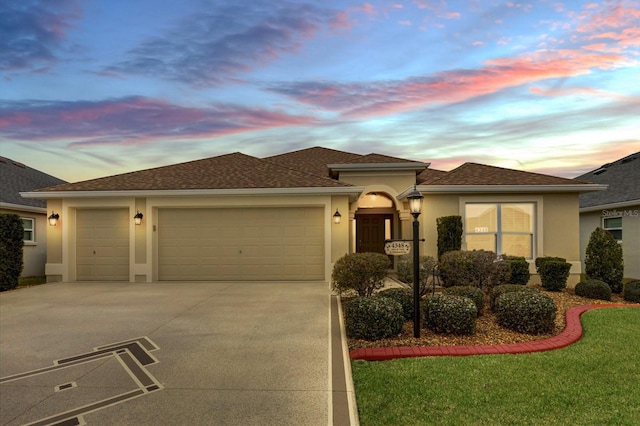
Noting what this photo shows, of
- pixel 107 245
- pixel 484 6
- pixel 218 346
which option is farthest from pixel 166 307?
pixel 484 6

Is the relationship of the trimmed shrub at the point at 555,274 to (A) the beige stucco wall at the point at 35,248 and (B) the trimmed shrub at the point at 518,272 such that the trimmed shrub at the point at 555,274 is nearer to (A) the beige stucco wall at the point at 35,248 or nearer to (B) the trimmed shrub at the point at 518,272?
(B) the trimmed shrub at the point at 518,272

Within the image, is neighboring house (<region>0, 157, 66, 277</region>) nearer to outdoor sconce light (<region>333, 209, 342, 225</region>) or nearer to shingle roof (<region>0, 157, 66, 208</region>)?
shingle roof (<region>0, 157, 66, 208</region>)

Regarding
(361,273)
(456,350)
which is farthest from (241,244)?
(456,350)

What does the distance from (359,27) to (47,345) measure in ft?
33.1

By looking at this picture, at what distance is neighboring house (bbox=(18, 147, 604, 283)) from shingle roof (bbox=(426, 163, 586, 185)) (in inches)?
2.6

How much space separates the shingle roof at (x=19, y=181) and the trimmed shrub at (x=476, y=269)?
611 inches

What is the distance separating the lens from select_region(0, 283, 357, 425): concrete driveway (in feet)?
10.7

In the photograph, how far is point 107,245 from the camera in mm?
11812

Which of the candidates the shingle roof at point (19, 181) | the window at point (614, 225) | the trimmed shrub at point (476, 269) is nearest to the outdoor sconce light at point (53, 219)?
the shingle roof at point (19, 181)

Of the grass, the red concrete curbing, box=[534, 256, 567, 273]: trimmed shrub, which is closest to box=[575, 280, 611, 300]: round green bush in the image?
box=[534, 256, 567, 273]: trimmed shrub

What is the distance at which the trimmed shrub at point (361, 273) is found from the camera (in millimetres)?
7211

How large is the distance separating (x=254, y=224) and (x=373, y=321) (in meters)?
7.02

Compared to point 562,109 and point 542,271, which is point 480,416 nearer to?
point 542,271

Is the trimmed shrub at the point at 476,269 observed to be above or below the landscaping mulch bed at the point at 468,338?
above
